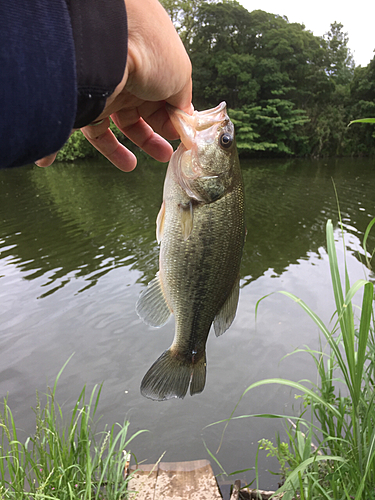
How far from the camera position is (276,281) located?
8.61 m

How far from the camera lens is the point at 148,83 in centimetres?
126

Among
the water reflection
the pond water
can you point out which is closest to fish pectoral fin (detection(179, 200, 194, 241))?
the pond water

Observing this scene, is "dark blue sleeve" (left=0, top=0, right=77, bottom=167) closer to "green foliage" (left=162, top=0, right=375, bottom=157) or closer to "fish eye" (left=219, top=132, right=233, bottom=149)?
"fish eye" (left=219, top=132, right=233, bottom=149)

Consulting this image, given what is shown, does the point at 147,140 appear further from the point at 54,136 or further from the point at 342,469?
the point at 342,469

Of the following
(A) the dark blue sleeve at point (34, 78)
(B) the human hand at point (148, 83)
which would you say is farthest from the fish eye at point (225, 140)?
(A) the dark blue sleeve at point (34, 78)

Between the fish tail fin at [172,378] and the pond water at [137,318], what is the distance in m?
2.48

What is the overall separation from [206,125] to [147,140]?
1.08 ft

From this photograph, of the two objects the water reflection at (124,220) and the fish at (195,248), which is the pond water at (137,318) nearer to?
the water reflection at (124,220)

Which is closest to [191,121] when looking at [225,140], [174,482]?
[225,140]

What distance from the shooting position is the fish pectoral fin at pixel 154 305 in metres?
1.80

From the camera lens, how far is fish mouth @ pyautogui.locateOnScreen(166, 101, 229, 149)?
158 centimetres

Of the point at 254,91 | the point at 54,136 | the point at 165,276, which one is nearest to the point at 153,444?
the point at 165,276

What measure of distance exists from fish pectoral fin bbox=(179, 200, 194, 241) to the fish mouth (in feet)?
0.98

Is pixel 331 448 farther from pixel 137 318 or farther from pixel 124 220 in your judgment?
pixel 124 220
